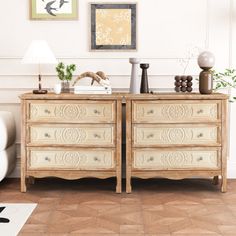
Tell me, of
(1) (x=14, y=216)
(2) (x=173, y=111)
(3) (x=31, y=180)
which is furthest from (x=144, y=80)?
(1) (x=14, y=216)

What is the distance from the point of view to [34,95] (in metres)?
3.91

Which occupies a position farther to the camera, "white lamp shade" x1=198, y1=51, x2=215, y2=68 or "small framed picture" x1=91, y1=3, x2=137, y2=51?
"small framed picture" x1=91, y1=3, x2=137, y2=51

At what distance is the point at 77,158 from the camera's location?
13.0ft

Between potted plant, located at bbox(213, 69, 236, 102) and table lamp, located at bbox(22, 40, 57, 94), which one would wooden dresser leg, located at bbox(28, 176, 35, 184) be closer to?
table lamp, located at bbox(22, 40, 57, 94)

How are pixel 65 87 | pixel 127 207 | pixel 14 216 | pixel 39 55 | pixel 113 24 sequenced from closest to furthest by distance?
pixel 14 216, pixel 127 207, pixel 39 55, pixel 65 87, pixel 113 24

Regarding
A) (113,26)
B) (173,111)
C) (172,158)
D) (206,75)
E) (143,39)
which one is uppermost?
(113,26)


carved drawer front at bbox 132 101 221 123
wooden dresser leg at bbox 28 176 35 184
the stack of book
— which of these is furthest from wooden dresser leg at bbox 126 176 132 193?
wooden dresser leg at bbox 28 176 35 184

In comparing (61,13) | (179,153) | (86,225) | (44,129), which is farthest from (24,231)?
(61,13)

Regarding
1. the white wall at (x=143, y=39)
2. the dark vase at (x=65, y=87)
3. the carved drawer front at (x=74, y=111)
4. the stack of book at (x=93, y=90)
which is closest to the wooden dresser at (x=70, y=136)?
the carved drawer front at (x=74, y=111)

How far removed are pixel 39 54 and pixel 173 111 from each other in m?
1.12

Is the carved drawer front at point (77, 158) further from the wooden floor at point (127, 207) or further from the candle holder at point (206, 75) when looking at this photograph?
the candle holder at point (206, 75)

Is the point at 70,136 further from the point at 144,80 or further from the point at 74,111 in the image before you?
the point at 144,80

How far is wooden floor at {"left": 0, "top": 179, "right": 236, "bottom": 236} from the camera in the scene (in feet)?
9.98

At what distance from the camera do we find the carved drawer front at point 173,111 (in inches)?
154
